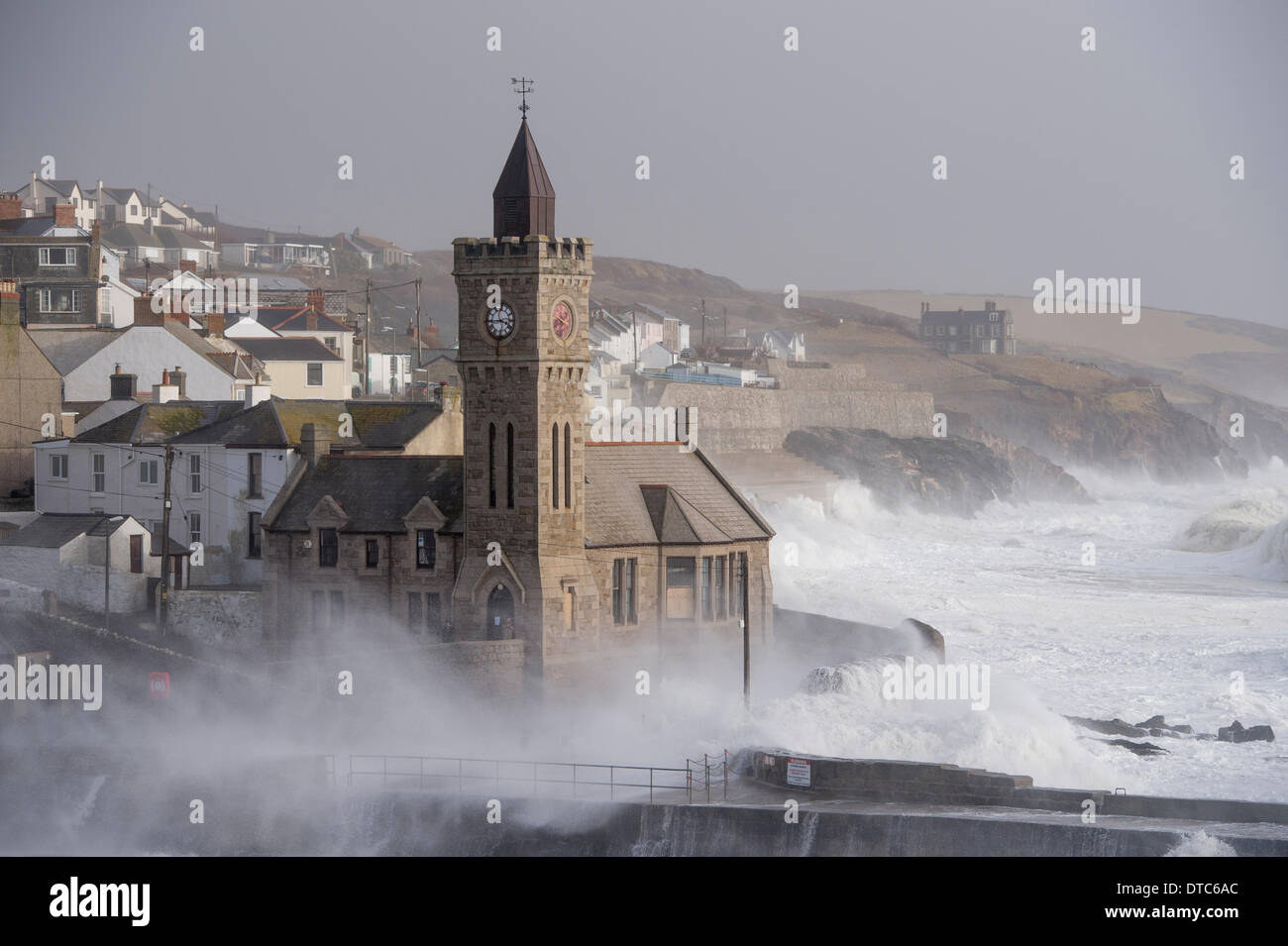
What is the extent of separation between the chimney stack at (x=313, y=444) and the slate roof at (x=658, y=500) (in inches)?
305

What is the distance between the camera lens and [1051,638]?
243ft

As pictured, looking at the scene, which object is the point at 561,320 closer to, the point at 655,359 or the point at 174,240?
the point at 655,359

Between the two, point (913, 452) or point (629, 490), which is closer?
point (629, 490)

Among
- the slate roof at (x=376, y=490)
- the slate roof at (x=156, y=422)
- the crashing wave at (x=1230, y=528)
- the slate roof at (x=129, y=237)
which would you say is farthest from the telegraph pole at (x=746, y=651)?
the slate roof at (x=129, y=237)

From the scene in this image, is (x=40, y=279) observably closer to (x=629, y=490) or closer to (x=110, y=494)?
(x=110, y=494)

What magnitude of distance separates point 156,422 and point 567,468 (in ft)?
64.8

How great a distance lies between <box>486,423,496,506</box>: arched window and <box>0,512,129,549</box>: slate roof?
48.6ft

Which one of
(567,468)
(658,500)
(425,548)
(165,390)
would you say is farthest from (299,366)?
(567,468)

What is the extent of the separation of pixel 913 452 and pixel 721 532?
121228mm

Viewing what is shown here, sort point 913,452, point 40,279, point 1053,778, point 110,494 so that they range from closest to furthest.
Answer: point 1053,778 < point 110,494 < point 40,279 < point 913,452

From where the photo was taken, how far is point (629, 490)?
50625 mm

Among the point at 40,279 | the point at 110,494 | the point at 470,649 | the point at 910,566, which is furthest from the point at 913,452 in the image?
the point at 470,649

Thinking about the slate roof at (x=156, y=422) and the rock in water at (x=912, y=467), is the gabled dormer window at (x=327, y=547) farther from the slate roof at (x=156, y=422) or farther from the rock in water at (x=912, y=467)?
the rock in water at (x=912, y=467)

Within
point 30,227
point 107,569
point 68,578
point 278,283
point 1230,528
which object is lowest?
point 1230,528
